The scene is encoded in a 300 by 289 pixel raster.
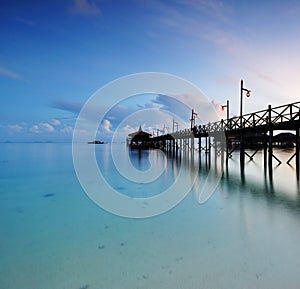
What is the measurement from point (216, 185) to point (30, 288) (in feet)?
27.3

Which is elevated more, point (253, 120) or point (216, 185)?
point (253, 120)

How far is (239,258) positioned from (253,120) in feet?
41.2

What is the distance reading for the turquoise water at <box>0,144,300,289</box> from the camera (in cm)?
293

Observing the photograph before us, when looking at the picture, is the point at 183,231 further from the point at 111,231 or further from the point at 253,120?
the point at 253,120

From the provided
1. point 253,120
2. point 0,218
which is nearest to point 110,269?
point 0,218

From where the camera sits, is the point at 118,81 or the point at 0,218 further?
the point at 118,81

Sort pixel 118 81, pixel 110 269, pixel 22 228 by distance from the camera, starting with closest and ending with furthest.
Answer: pixel 110 269, pixel 22 228, pixel 118 81

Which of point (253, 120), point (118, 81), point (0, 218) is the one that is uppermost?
point (118, 81)

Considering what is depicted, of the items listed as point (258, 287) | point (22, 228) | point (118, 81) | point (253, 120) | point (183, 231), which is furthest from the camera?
point (253, 120)

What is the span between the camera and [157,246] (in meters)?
3.93

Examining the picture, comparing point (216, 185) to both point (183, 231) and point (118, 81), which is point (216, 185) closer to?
point (183, 231)

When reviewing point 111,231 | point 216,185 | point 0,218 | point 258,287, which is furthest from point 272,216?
point 0,218

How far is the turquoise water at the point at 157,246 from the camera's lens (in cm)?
293

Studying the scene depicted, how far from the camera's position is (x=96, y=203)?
288 inches
